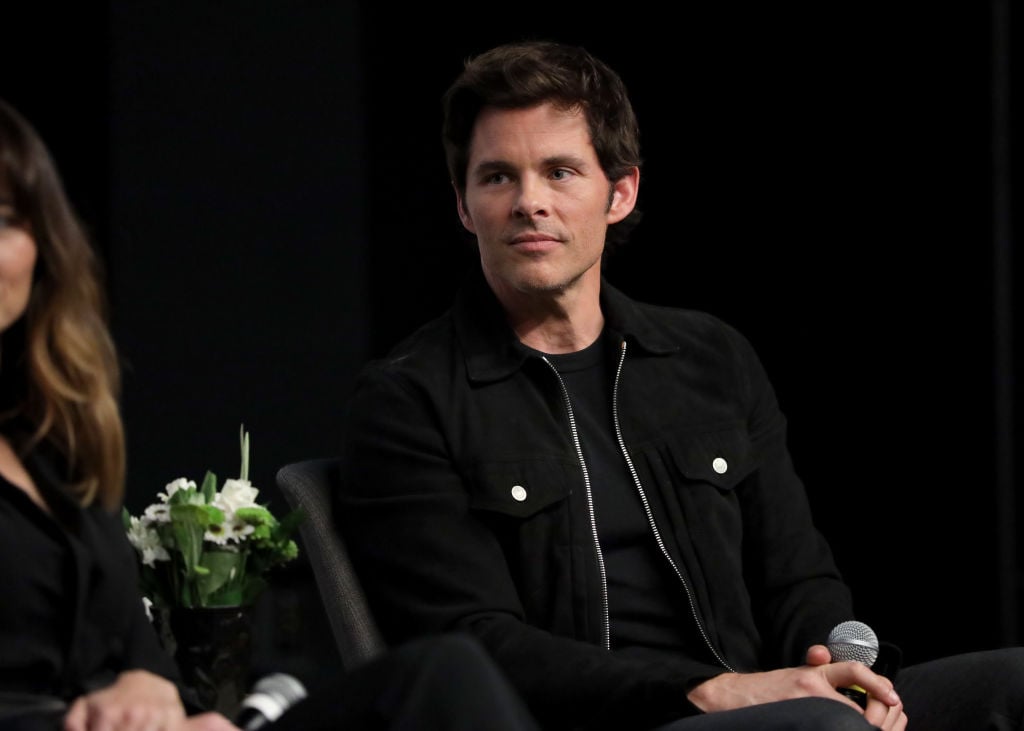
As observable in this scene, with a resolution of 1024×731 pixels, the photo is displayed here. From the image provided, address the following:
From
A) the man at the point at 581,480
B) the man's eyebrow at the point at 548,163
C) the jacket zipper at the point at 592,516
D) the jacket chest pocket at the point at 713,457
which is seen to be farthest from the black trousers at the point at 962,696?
the man's eyebrow at the point at 548,163

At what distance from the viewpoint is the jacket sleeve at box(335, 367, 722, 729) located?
262 cm

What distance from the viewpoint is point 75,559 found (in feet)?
6.93

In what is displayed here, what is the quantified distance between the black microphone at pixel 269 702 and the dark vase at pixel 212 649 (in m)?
0.72

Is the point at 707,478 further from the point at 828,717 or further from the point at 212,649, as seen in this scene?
the point at 212,649

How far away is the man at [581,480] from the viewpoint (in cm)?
270

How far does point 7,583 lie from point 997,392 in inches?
121

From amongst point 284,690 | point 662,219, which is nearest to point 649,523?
point 284,690

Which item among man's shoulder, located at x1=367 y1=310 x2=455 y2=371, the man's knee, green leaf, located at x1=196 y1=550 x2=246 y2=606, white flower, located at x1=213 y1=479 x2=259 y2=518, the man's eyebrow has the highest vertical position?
the man's eyebrow

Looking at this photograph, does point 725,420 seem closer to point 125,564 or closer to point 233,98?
point 125,564

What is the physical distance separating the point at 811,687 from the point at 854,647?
14 centimetres

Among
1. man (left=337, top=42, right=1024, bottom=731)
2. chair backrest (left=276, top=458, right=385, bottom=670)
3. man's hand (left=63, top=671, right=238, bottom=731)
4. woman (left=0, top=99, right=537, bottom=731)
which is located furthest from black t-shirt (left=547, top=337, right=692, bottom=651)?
man's hand (left=63, top=671, right=238, bottom=731)

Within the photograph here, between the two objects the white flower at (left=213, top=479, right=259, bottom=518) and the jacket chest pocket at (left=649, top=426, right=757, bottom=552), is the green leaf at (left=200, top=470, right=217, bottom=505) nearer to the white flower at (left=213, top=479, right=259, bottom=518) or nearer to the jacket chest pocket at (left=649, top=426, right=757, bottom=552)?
the white flower at (left=213, top=479, right=259, bottom=518)

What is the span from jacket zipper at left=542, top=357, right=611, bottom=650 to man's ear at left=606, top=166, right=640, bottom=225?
33 cm

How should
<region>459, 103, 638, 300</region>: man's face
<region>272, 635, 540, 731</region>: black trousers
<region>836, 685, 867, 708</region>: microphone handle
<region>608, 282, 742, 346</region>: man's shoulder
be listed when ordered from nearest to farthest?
1. <region>272, 635, 540, 731</region>: black trousers
2. <region>836, 685, 867, 708</region>: microphone handle
3. <region>459, 103, 638, 300</region>: man's face
4. <region>608, 282, 742, 346</region>: man's shoulder
